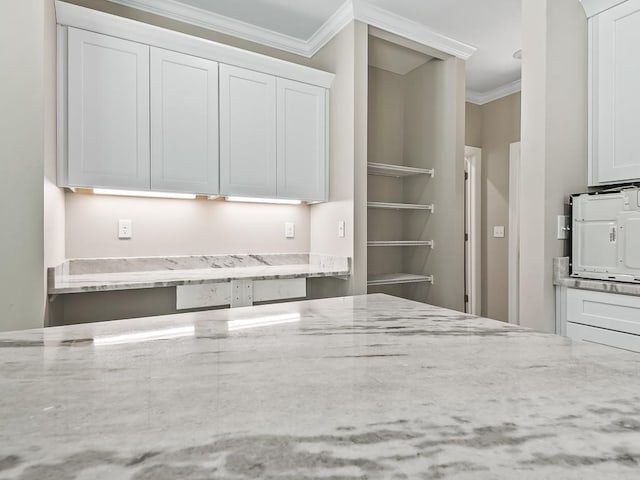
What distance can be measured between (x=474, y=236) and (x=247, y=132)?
293 centimetres

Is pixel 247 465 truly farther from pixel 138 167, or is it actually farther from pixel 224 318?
pixel 138 167

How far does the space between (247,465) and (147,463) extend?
3.3 inches

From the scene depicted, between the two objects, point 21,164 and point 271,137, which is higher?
point 271,137

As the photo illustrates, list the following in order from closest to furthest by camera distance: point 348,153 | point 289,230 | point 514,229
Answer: point 348,153
point 289,230
point 514,229

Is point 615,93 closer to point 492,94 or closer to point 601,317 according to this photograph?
point 601,317

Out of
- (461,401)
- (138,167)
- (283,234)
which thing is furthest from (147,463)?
(283,234)

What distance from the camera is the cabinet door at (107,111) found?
211cm

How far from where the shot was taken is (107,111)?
7.17 feet

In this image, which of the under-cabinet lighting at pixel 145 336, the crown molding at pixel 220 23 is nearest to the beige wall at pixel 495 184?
the crown molding at pixel 220 23

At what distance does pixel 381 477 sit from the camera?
296mm

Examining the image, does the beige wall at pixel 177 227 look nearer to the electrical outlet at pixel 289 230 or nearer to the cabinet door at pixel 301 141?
the electrical outlet at pixel 289 230

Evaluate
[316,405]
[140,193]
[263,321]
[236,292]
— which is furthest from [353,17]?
[316,405]

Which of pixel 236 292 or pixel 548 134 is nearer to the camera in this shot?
pixel 548 134

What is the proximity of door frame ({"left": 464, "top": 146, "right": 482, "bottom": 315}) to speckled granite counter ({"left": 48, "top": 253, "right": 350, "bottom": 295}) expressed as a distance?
2.12 meters
